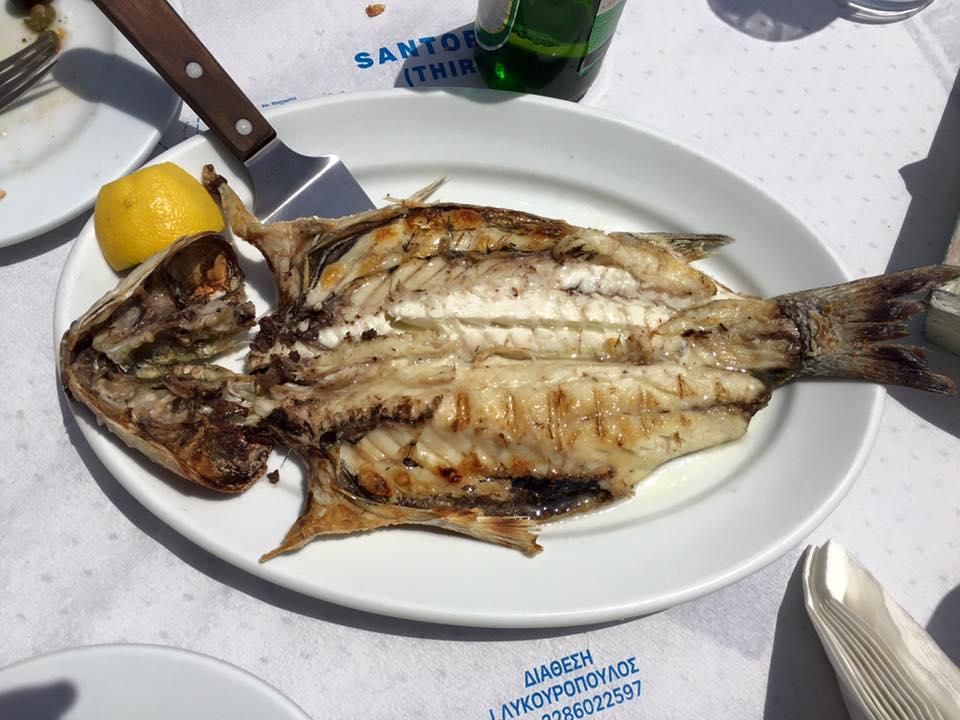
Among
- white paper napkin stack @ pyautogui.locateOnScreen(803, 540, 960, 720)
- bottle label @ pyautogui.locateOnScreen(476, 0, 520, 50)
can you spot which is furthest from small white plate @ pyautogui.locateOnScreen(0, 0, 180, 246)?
white paper napkin stack @ pyautogui.locateOnScreen(803, 540, 960, 720)

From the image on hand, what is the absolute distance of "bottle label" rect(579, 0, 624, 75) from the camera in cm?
169

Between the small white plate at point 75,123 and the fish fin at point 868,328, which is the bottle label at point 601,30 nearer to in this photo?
the fish fin at point 868,328

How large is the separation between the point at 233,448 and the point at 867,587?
155 centimetres

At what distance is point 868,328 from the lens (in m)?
1.65

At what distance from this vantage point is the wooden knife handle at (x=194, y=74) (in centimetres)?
166

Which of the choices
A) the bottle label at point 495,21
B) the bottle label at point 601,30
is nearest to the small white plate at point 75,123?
the bottle label at point 495,21

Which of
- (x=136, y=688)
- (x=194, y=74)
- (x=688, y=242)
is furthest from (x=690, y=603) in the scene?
(x=194, y=74)

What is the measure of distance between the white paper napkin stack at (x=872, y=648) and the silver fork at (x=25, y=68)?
99.1 inches

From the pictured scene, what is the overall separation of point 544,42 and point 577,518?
4.30ft

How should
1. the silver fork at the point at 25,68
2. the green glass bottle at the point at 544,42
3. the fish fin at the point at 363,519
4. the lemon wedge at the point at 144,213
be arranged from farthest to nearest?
the silver fork at the point at 25,68, the green glass bottle at the point at 544,42, the lemon wedge at the point at 144,213, the fish fin at the point at 363,519

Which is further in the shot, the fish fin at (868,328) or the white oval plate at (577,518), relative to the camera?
the fish fin at (868,328)

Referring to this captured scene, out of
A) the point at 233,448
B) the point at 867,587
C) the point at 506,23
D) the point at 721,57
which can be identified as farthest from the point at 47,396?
the point at 721,57

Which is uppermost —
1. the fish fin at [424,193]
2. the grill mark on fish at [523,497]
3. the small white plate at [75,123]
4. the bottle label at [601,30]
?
the small white plate at [75,123]

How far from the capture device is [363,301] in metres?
1.62
